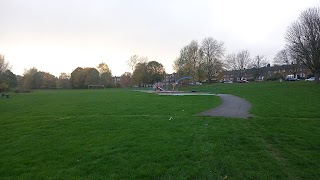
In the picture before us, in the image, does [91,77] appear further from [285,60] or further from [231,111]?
[231,111]

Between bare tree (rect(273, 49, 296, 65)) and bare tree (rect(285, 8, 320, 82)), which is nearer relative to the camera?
bare tree (rect(285, 8, 320, 82))

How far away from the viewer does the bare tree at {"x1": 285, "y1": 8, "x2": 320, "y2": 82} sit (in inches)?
1714

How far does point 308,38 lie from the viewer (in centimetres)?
4469

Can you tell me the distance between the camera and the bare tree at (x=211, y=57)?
7662cm

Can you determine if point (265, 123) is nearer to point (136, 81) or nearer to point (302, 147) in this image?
point (302, 147)

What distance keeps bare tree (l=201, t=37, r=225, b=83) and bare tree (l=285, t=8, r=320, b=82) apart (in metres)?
29.5

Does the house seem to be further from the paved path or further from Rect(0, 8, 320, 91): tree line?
the paved path

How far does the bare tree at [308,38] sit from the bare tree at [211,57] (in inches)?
1163

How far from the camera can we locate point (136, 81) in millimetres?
104938

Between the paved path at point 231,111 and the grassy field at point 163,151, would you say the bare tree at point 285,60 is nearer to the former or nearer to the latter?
the paved path at point 231,111

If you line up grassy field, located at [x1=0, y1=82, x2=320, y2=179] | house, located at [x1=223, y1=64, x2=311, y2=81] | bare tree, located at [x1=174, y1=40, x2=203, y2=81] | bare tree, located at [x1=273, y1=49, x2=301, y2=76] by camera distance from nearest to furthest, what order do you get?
grassy field, located at [x1=0, y1=82, x2=320, y2=179]
bare tree, located at [x1=174, y1=40, x2=203, y2=81]
bare tree, located at [x1=273, y1=49, x2=301, y2=76]
house, located at [x1=223, y1=64, x2=311, y2=81]

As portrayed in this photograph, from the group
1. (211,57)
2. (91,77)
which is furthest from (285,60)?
(91,77)

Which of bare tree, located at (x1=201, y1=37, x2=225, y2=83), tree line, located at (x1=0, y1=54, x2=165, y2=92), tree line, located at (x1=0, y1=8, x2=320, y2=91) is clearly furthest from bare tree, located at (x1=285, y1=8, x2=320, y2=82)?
tree line, located at (x1=0, y1=54, x2=165, y2=92)

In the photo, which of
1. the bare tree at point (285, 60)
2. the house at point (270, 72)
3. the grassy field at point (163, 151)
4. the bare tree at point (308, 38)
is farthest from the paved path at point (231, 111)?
the house at point (270, 72)
